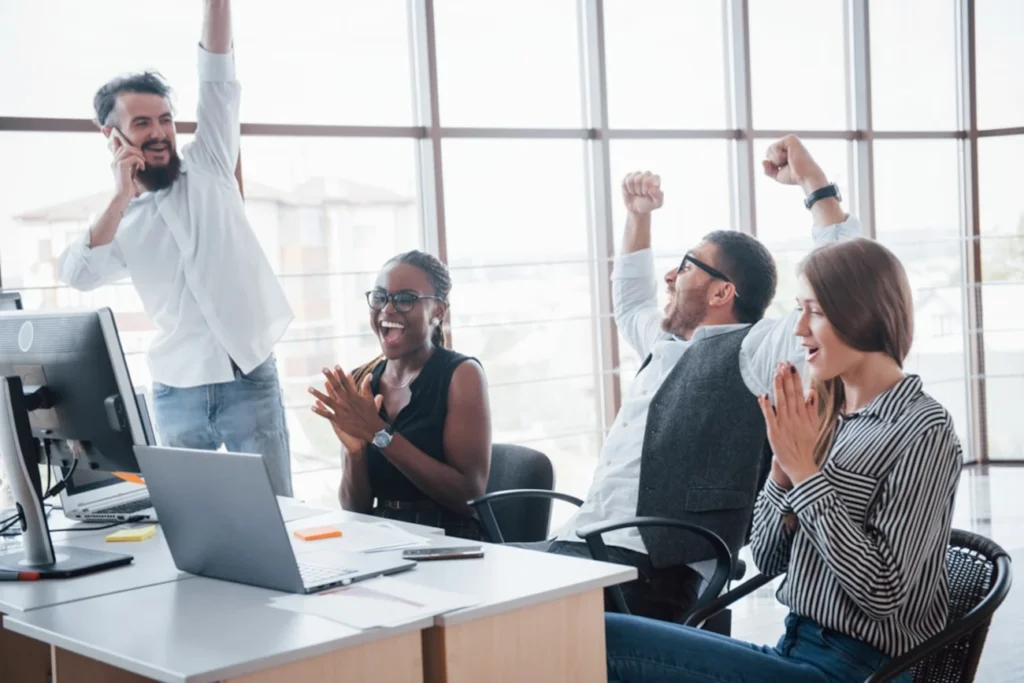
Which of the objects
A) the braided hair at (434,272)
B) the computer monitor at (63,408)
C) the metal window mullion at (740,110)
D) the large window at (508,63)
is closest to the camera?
the computer monitor at (63,408)

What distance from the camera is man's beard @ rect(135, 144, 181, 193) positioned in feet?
11.6

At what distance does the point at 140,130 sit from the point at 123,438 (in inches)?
65.4

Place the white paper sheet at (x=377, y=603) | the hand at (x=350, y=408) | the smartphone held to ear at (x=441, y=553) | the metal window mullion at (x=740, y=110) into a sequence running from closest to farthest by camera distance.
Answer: the white paper sheet at (x=377, y=603), the smartphone held to ear at (x=441, y=553), the hand at (x=350, y=408), the metal window mullion at (x=740, y=110)

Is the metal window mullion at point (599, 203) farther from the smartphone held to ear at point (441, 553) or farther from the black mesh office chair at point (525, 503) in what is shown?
the smartphone held to ear at point (441, 553)

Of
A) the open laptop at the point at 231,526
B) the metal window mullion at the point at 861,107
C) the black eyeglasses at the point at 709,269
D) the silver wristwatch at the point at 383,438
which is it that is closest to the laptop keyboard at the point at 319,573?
the open laptop at the point at 231,526

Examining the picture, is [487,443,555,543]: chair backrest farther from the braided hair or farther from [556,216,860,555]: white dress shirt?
the braided hair

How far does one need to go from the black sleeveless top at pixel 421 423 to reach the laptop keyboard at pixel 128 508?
1.78 feet

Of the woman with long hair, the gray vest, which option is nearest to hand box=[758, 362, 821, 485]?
the woman with long hair

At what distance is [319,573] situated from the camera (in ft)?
6.25

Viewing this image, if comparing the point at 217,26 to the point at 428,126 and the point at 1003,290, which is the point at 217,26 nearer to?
the point at 428,126

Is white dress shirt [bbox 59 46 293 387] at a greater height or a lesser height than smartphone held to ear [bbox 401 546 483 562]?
greater

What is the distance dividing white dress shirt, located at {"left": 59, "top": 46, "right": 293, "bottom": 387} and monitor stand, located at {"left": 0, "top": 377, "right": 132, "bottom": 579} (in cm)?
134

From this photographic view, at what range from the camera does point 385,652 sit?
1618 millimetres

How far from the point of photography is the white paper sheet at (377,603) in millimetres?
1647
